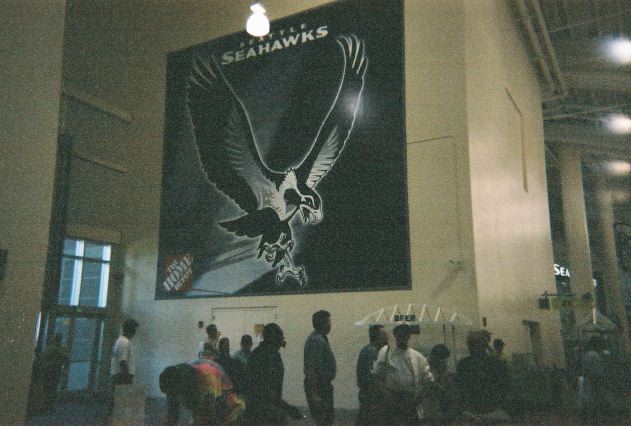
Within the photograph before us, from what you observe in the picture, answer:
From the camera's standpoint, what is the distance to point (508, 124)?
17.7 meters

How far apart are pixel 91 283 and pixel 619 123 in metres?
21.1

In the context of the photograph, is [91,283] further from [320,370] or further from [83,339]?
[320,370]

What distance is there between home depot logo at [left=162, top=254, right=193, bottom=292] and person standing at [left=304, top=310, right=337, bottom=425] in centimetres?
1038

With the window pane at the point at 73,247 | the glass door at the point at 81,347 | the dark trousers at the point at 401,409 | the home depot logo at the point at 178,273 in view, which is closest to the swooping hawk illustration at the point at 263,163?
the home depot logo at the point at 178,273

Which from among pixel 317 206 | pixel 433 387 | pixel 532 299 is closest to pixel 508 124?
pixel 532 299

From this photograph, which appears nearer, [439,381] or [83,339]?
[439,381]

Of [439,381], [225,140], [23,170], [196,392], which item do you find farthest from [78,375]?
[196,392]

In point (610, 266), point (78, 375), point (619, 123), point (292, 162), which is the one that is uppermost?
point (619, 123)

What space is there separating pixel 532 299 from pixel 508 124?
5052 millimetres

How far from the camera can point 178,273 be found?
52.9 feet

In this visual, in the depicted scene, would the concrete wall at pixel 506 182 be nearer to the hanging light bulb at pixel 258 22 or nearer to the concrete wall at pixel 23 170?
the hanging light bulb at pixel 258 22

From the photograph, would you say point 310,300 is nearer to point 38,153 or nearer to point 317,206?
point 317,206

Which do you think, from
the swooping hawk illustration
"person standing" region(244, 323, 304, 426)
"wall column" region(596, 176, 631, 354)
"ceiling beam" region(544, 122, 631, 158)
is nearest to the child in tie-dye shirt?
"person standing" region(244, 323, 304, 426)

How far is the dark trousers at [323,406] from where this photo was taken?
5.39 meters
